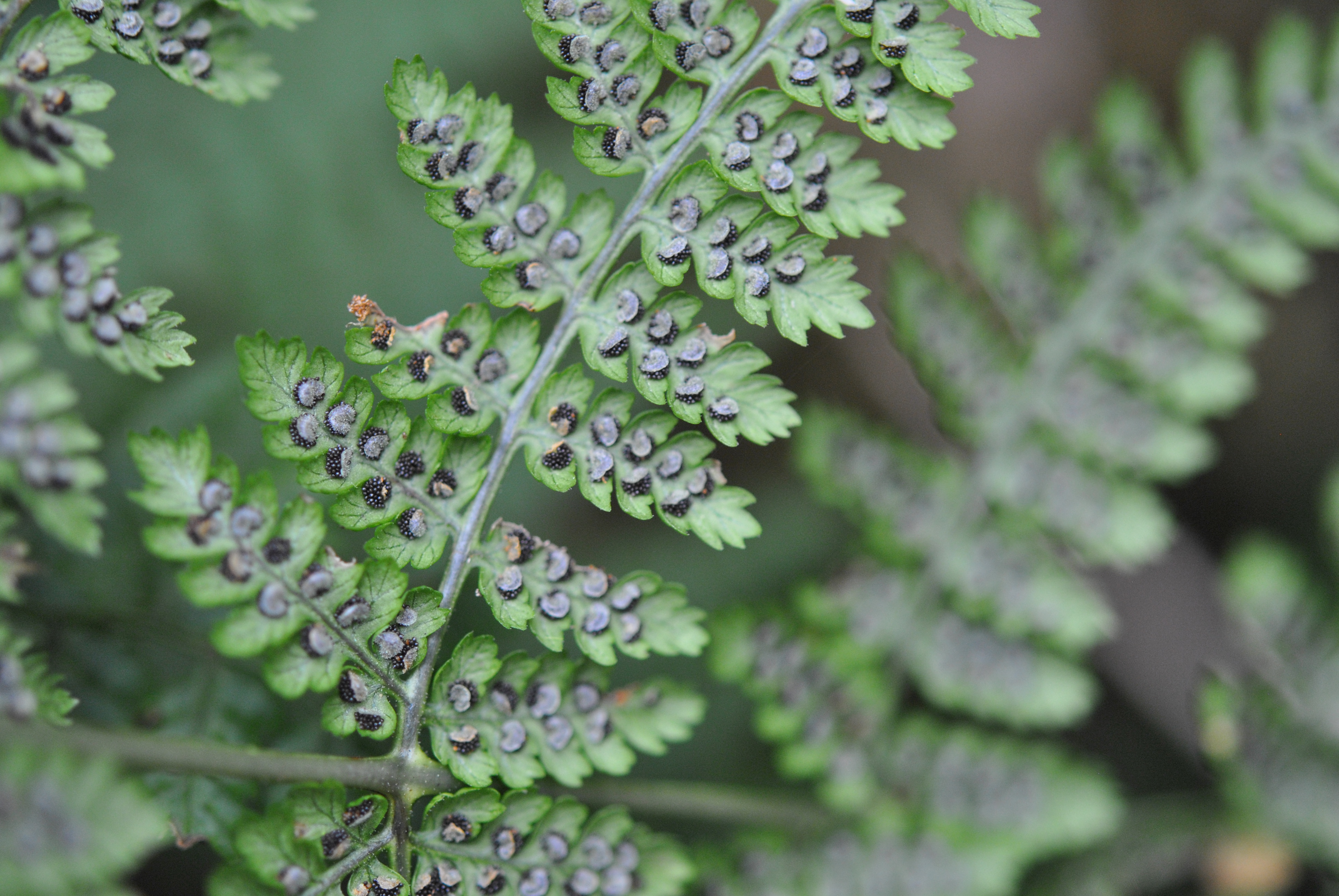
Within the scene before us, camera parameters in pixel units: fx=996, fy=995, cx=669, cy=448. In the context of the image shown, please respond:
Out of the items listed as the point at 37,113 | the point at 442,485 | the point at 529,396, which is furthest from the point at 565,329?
the point at 37,113

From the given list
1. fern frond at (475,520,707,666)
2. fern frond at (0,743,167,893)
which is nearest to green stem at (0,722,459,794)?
fern frond at (0,743,167,893)

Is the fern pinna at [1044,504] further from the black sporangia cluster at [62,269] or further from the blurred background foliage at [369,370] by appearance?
the black sporangia cluster at [62,269]

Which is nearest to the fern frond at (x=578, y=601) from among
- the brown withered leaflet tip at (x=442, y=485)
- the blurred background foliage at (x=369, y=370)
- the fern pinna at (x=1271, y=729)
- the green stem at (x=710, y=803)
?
the brown withered leaflet tip at (x=442, y=485)

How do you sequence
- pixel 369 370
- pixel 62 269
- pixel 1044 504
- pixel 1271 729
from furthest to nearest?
pixel 1271 729
pixel 1044 504
pixel 369 370
pixel 62 269

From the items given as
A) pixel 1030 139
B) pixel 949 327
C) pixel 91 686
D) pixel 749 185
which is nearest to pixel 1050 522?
pixel 949 327

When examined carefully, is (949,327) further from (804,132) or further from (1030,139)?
(1030,139)

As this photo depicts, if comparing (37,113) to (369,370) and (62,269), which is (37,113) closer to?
(62,269)

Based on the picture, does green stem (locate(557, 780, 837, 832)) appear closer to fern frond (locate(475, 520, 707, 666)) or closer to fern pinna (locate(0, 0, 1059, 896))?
fern pinna (locate(0, 0, 1059, 896))
